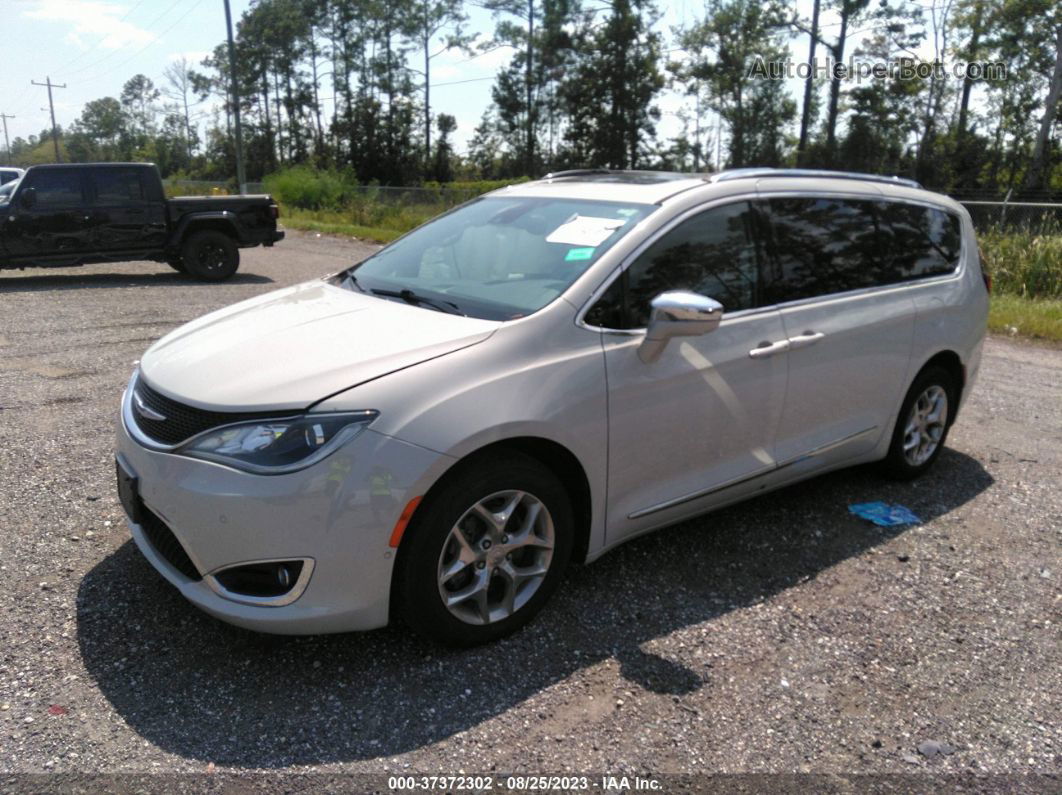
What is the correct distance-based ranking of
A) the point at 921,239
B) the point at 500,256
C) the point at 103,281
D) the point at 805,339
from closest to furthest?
1. the point at 500,256
2. the point at 805,339
3. the point at 921,239
4. the point at 103,281

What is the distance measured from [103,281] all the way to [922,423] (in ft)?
40.5

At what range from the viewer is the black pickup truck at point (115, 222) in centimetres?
1262

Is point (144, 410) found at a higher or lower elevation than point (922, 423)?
higher

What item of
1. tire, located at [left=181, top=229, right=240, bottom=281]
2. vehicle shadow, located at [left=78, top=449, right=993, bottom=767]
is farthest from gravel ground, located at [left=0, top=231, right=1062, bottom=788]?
tire, located at [left=181, top=229, right=240, bottom=281]

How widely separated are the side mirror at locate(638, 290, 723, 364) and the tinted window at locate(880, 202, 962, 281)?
1.94m

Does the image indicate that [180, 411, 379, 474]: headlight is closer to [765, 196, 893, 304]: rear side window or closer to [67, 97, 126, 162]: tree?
[765, 196, 893, 304]: rear side window

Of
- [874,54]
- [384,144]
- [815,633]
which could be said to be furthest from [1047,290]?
[384,144]

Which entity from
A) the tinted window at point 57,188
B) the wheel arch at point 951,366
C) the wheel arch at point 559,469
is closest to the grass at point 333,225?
the tinted window at point 57,188

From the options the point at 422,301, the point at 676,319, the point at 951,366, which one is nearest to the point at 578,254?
the point at 676,319

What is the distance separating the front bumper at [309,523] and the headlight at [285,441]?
0.10 ft

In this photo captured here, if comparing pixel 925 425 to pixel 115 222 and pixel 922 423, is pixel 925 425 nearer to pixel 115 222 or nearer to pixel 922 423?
pixel 922 423

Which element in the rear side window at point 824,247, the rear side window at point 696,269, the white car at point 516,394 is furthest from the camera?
the rear side window at point 824,247

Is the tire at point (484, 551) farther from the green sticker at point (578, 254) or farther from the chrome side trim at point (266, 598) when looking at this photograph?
the green sticker at point (578, 254)

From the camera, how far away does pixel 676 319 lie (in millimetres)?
3330
